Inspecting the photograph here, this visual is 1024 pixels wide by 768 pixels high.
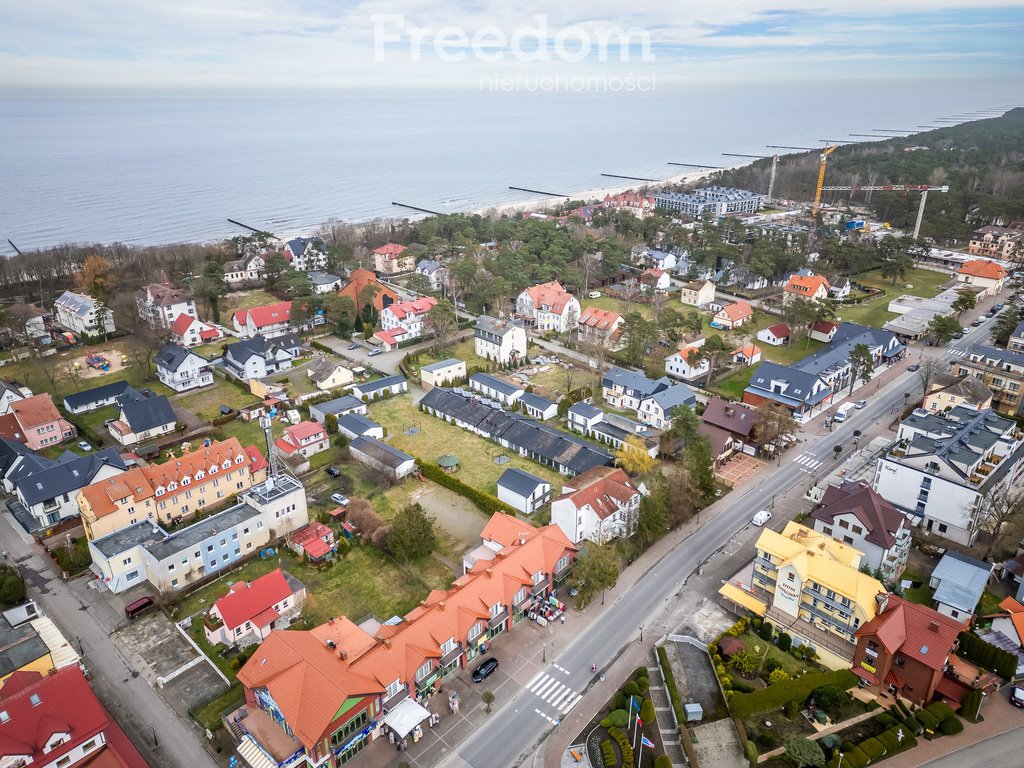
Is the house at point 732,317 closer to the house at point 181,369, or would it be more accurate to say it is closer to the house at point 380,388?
the house at point 380,388

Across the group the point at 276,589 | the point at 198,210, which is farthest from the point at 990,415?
the point at 198,210

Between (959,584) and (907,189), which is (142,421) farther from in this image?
(907,189)

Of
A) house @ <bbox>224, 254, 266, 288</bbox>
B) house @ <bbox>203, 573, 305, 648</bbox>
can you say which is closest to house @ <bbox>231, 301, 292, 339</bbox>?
house @ <bbox>224, 254, 266, 288</bbox>

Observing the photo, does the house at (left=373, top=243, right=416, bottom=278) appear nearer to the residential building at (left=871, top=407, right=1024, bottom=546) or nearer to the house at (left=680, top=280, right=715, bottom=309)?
the house at (left=680, top=280, right=715, bottom=309)

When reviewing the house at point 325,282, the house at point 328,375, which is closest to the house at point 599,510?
the house at point 328,375

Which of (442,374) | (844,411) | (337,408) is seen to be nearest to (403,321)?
(442,374)
